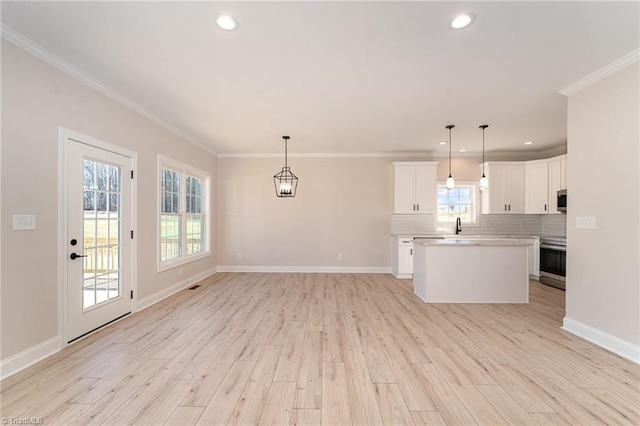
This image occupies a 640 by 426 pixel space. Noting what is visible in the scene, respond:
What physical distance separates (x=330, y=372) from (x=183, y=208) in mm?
3932

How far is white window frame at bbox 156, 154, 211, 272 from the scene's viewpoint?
4.05 m

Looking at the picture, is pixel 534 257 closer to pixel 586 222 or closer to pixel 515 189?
pixel 515 189

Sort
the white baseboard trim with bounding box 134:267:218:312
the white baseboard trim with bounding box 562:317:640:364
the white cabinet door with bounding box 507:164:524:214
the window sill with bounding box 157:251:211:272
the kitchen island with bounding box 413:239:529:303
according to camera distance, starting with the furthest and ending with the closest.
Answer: the white cabinet door with bounding box 507:164:524:214
the window sill with bounding box 157:251:211:272
the kitchen island with bounding box 413:239:529:303
the white baseboard trim with bounding box 134:267:218:312
the white baseboard trim with bounding box 562:317:640:364

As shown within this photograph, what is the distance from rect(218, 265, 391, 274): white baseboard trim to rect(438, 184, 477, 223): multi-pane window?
1.83m

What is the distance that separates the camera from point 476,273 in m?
4.00

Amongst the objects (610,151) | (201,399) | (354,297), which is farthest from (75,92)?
(610,151)

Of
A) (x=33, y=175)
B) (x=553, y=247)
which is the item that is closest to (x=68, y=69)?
(x=33, y=175)

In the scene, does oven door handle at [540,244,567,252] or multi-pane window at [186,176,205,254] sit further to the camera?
multi-pane window at [186,176,205,254]

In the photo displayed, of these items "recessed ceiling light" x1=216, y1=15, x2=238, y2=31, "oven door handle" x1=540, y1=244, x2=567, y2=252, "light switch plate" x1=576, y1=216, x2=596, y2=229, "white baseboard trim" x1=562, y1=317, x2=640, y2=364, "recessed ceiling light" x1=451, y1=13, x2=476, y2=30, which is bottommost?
"white baseboard trim" x1=562, y1=317, x2=640, y2=364

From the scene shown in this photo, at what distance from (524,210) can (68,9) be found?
731cm

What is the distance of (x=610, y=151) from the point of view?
A: 8.45 feet

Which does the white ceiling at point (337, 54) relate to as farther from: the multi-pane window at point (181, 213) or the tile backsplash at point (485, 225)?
the tile backsplash at point (485, 225)

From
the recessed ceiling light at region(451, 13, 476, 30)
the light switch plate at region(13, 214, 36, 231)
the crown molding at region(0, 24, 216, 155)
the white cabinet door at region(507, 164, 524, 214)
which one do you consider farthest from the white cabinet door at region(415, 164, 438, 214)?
the light switch plate at region(13, 214, 36, 231)

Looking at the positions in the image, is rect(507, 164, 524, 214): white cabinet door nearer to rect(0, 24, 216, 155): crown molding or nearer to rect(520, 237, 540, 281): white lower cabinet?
rect(520, 237, 540, 281): white lower cabinet
